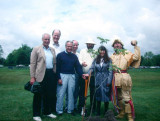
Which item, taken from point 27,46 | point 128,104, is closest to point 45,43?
point 128,104

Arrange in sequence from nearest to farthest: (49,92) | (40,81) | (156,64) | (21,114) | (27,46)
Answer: (40,81)
(49,92)
(21,114)
(27,46)
(156,64)

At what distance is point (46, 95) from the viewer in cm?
508

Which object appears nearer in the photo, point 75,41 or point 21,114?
point 21,114

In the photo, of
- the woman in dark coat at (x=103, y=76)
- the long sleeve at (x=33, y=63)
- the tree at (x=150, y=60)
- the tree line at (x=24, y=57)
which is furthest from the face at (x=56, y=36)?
the tree at (x=150, y=60)

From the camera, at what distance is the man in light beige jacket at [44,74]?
4825 mm

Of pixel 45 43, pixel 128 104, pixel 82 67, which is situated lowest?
pixel 128 104

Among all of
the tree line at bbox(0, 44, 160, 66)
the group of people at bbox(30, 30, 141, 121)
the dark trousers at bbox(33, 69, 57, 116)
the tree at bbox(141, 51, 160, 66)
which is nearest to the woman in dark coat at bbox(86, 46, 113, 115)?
the group of people at bbox(30, 30, 141, 121)

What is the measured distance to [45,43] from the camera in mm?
5012

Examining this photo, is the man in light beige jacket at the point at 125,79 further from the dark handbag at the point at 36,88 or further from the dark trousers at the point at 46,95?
the dark handbag at the point at 36,88

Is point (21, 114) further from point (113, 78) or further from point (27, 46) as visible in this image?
point (27, 46)

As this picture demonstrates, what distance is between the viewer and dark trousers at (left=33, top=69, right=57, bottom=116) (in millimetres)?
4896

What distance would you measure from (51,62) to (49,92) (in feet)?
3.20

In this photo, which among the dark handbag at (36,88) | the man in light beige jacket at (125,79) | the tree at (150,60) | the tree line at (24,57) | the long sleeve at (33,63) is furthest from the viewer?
the tree at (150,60)

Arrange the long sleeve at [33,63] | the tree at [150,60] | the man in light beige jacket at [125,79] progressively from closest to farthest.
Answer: the long sleeve at [33,63], the man in light beige jacket at [125,79], the tree at [150,60]
